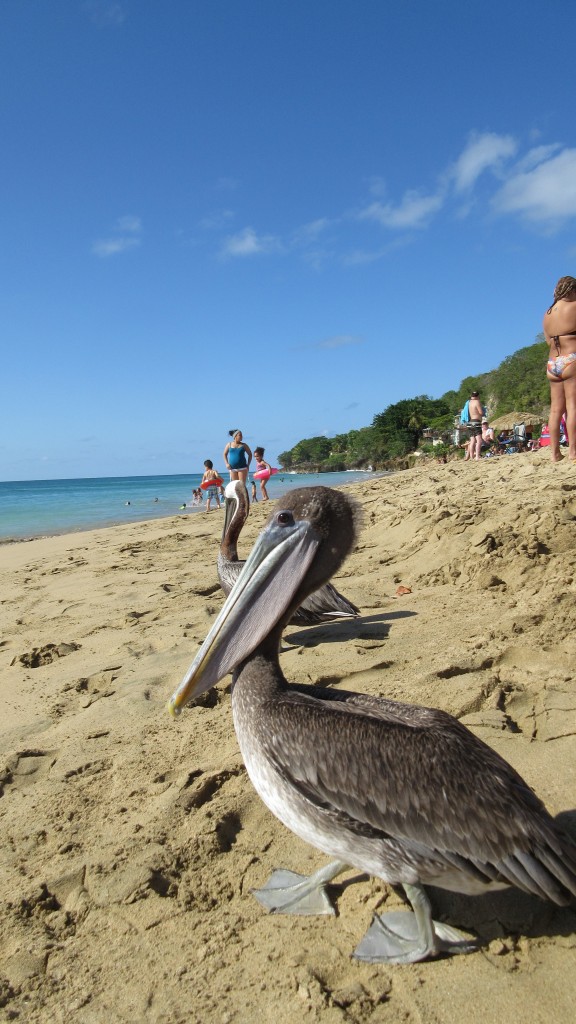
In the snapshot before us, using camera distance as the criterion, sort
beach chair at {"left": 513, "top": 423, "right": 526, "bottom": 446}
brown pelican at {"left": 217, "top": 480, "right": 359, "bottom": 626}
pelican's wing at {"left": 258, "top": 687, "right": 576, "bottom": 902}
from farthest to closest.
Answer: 1. beach chair at {"left": 513, "top": 423, "right": 526, "bottom": 446}
2. brown pelican at {"left": 217, "top": 480, "right": 359, "bottom": 626}
3. pelican's wing at {"left": 258, "top": 687, "right": 576, "bottom": 902}

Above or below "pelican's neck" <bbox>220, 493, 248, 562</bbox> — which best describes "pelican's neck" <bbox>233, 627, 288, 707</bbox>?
below

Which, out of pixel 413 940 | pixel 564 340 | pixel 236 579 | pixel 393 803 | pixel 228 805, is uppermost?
pixel 564 340

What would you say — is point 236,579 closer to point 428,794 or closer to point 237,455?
point 428,794

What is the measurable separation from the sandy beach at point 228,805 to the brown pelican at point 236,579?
0.63 feet

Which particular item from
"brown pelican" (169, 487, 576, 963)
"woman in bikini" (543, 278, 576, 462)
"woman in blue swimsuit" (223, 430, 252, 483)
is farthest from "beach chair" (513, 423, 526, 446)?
"brown pelican" (169, 487, 576, 963)

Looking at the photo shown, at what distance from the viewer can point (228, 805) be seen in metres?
2.60

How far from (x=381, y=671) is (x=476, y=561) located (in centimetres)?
197

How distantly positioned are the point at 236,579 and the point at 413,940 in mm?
2287

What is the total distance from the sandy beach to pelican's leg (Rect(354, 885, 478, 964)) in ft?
0.12

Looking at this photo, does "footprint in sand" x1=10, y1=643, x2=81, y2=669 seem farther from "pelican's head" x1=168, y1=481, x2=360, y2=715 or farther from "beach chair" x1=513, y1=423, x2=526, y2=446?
"beach chair" x1=513, y1=423, x2=526, y2=446

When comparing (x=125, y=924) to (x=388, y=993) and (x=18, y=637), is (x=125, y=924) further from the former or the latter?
(x=18, y=637)

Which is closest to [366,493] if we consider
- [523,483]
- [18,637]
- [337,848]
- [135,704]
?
[523,483]

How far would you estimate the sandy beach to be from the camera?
182cm

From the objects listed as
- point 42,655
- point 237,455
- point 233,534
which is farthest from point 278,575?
point 237,455
